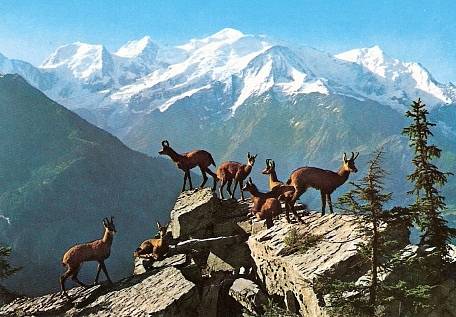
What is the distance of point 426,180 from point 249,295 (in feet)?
34.5

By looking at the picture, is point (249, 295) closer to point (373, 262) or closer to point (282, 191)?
point (282, 191)

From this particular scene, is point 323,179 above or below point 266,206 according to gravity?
above

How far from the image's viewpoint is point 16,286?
18962 cm

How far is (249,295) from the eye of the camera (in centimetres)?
2570

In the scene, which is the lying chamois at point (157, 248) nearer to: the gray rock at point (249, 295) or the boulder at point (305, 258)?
the boulder at point (305, 258)

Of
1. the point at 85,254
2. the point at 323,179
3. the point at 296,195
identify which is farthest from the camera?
the point at 85,254

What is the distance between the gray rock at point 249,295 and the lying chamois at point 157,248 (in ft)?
21.7

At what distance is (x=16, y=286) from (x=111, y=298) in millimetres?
182730

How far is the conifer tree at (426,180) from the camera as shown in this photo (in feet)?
74.6

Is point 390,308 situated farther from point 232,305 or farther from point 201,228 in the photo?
point 201,228

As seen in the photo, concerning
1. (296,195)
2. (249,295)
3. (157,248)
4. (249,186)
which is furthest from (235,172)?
(249,295)

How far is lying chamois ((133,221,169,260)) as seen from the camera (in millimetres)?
32250

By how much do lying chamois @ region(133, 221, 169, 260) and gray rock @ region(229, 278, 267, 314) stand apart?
6606 mm

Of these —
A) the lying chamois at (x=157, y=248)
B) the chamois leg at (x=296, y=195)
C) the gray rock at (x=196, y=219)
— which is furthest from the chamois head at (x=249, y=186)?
the lying chamois at (x=157, y=248)
